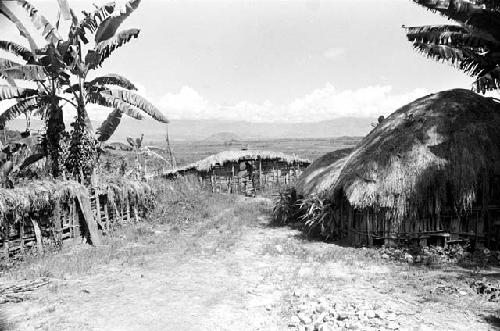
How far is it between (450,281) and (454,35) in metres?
7.64

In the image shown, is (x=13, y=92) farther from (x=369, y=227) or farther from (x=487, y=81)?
(x=487, y=81)

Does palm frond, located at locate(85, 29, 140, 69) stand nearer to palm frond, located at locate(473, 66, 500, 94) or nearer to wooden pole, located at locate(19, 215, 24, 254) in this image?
wooden pole, located at locate(19, 215, 24, 254)

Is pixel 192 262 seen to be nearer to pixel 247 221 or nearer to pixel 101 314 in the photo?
pixel 101 314

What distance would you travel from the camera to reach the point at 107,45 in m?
11.5

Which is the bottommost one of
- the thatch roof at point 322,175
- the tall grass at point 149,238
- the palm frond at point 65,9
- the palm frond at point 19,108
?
the tall grass at point 149,238

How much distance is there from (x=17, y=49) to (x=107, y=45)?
9.51ft

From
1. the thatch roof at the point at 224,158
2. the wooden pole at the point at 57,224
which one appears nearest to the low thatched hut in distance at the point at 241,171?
the thatch roof at the point at 224,158

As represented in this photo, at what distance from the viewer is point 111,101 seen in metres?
12.1

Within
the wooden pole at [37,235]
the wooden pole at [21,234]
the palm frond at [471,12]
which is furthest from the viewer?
the wooden pole at [37,235]

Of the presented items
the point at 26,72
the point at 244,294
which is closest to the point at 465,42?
the point at 244,294

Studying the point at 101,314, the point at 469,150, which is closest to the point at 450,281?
the point at 469,150

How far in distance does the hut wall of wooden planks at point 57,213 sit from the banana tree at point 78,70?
119 cm

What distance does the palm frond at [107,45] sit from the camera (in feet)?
37.1

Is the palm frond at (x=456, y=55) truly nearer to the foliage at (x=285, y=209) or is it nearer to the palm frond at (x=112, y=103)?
the foliage at (x=285, y=209)
